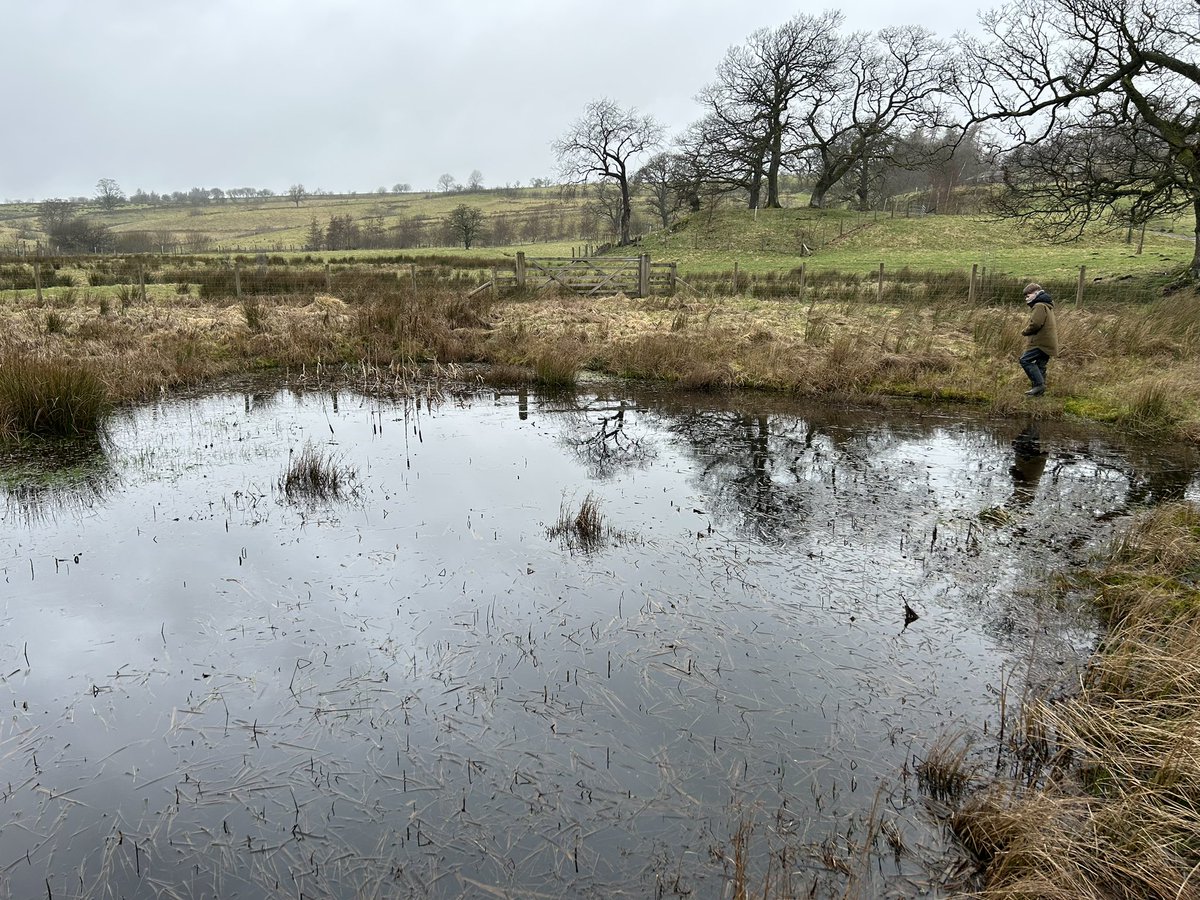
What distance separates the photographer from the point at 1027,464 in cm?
905

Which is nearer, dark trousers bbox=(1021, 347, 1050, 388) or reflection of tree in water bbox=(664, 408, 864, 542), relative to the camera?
reflection of tree in water bbox=(664, 408, 864, 542)

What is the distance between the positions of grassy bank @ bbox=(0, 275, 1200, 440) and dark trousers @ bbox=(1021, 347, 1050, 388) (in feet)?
0.97

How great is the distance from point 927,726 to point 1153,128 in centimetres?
2222

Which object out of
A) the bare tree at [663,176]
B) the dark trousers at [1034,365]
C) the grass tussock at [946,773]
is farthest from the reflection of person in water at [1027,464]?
the bare tree at [663,176]

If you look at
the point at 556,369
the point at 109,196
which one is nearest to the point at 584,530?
the point at 556,369

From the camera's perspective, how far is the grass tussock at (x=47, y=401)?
9266 millimetres

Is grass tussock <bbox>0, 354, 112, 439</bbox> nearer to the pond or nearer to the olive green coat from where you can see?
the pond

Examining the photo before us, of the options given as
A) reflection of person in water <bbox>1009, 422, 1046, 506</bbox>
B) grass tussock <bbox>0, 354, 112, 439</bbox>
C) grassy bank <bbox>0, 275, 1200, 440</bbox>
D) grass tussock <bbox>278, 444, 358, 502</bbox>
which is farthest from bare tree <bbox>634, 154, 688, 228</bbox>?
grass tussock <bbox>278, 444, 358, 502</bbox>

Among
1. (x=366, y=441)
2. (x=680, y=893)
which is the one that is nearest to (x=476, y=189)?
(x=366, y=441)

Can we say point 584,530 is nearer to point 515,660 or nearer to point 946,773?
point 515,660

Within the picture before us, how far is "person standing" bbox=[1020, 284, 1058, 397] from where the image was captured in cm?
1116

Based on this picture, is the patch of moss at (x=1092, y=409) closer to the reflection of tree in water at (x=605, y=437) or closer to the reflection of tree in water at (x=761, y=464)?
the reflection of tree in water at (x=761, y=464)

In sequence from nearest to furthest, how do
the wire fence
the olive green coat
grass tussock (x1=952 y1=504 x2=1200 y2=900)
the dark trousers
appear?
grass tussock (x1=952 y1=504 x2=1200 y2=900), the olive green coat, the dark trousers, the wire fence

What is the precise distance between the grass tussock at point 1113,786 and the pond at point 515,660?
9.8 inches
